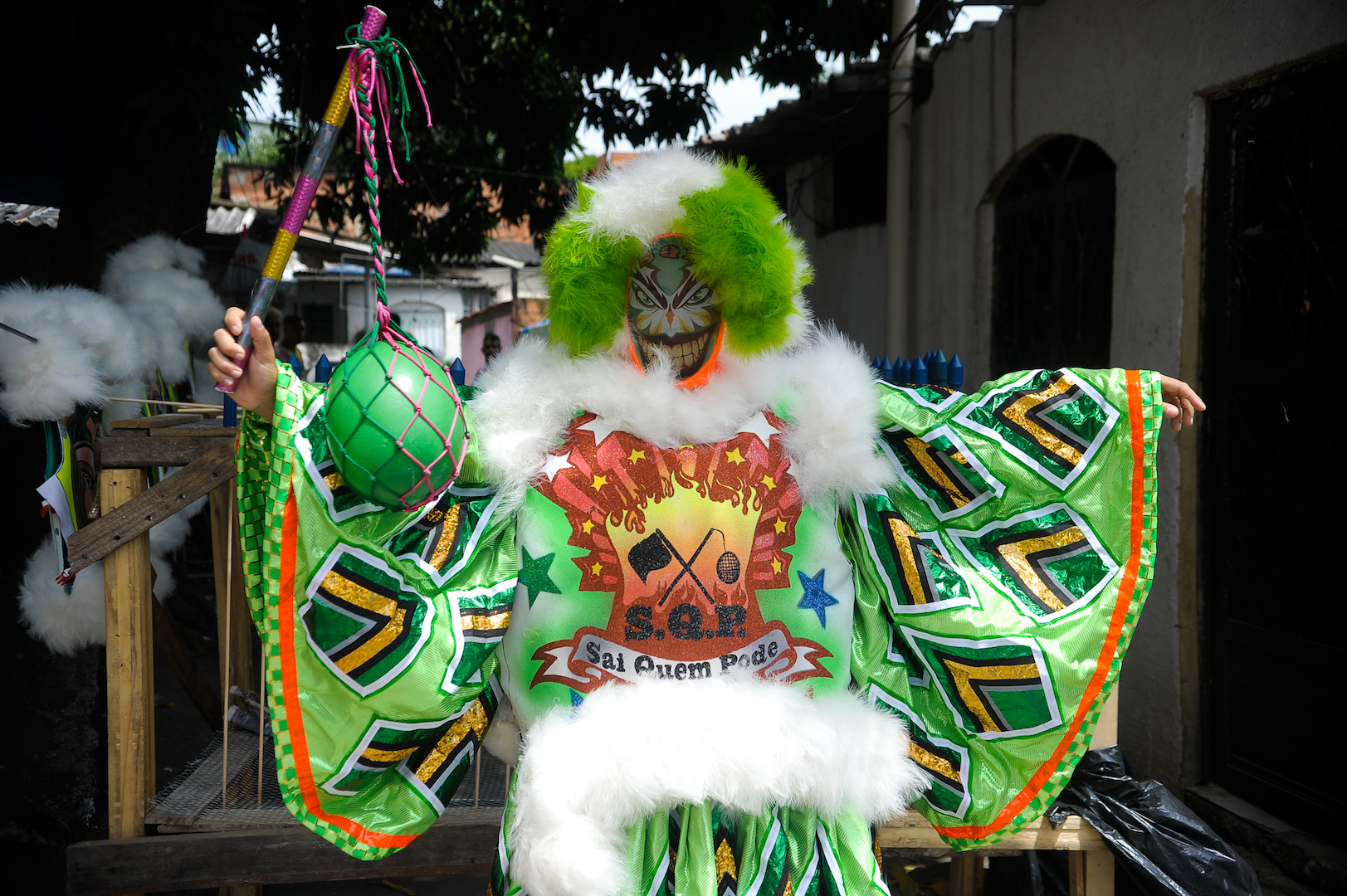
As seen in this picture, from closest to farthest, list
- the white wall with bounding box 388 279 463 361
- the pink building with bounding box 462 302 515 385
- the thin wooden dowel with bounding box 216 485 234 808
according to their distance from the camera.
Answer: the thin wooden dowel with bounding box 216 485 234 808 → the pink building with bounding box 462 302 515 385 → the white wall with bounding box 388 279 463 361

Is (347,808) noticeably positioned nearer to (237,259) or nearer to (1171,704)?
(1171,704)

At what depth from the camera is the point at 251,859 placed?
7.95 ft

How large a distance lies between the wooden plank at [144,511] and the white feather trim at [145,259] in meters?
1.69

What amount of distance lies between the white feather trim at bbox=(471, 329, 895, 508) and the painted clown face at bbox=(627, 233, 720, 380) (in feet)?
0.18

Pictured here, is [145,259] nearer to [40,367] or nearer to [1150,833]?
[40,367]

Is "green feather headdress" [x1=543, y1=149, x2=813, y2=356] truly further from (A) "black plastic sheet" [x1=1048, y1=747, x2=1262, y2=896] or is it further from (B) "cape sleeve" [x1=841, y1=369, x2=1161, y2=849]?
(A) "black plastic sheet" [x1=1048, y1=747, x2=1262, y2=896]

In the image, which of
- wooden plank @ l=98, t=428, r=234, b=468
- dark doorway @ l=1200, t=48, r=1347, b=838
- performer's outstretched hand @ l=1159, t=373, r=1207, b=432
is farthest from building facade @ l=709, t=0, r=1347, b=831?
wooden plank @ l=98, t=428, r=234, b=468

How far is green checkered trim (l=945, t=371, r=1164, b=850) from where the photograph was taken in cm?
206

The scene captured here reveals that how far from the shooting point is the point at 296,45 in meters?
5.14

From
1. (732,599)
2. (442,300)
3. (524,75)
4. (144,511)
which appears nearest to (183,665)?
(144,511)

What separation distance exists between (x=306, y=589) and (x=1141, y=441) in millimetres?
1828

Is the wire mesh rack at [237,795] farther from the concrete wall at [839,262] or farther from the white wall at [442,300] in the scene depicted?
the white wall at [442,300]

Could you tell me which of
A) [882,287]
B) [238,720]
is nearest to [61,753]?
[238,720]

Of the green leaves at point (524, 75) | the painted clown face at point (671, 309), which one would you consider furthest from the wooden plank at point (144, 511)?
the green leaves at point (524, 75)
